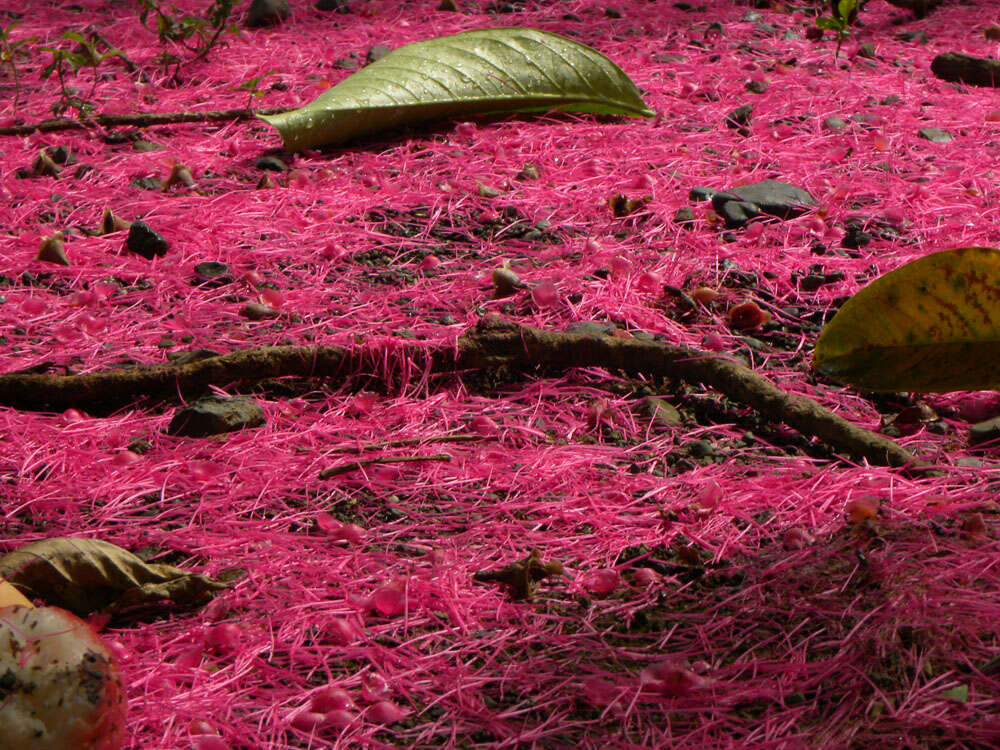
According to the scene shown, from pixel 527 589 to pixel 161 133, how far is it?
2.94 metres

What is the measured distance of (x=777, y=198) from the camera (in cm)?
319

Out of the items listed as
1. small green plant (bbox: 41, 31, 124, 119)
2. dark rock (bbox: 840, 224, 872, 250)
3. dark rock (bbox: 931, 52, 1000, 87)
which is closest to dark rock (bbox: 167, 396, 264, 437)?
dark rock (bbox: 840, 224, 872, 250)

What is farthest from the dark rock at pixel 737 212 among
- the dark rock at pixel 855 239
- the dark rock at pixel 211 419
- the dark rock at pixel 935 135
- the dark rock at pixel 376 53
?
the dark rock at pixel 376 53

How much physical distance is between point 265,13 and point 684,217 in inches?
118

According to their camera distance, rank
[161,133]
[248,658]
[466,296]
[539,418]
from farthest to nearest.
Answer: [161,133] < [466,296] < [539,418] < [248,658]

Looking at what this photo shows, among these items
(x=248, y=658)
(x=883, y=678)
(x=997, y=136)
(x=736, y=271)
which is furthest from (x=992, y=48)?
(x=248, y=658)

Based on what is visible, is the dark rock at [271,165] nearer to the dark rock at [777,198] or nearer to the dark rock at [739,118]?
the dark rock at [777,198]

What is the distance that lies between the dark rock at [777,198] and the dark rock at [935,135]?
2.51ft

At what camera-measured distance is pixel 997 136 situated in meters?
3.71

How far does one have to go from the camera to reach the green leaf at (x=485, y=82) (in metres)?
3.82

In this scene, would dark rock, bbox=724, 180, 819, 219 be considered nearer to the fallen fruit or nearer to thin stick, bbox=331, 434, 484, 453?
thin stick, bbox=331, 434, 484, 453

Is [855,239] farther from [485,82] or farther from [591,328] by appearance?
[485,82]

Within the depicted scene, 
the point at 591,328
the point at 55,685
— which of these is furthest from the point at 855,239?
the point at 55,685

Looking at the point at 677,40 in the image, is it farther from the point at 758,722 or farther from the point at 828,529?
the point at 758,722
